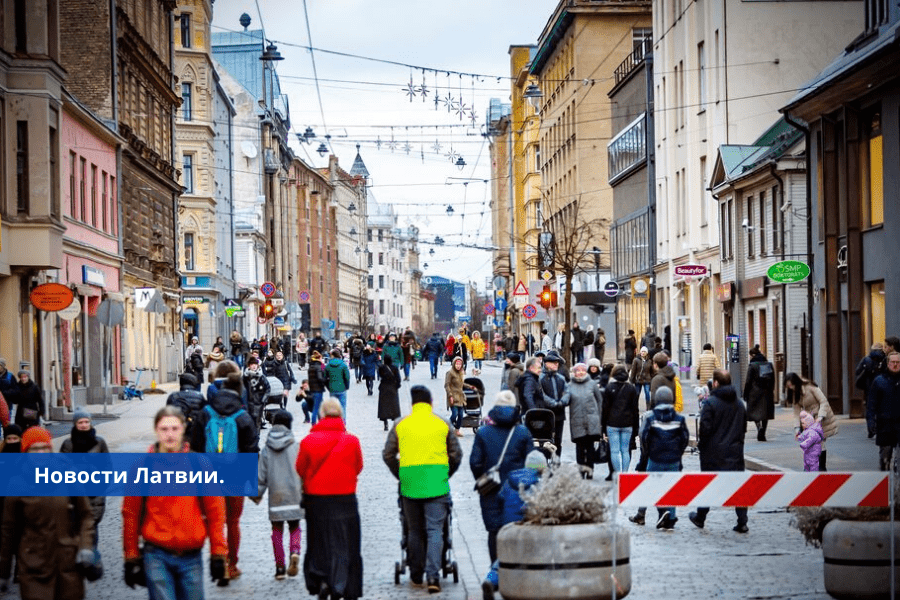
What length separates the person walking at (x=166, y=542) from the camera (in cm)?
884

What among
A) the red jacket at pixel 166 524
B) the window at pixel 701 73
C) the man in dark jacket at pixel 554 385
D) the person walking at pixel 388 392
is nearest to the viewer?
the red jacket at pixel 166 524

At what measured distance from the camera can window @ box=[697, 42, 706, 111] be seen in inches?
1859

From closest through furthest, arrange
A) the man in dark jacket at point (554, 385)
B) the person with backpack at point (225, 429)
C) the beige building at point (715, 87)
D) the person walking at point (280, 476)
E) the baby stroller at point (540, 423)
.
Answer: the person walking at point (280, 476) < the person with backpack at point (225, 429) < the baby stroller at point (540, 423) < the man in dark jacket at point (554, 385) < the beige building at point (715, 87)

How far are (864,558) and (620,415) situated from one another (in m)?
8.19

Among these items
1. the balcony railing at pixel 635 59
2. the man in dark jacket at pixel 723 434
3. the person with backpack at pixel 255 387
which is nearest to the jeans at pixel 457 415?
the person with backpack at pixel 255 387

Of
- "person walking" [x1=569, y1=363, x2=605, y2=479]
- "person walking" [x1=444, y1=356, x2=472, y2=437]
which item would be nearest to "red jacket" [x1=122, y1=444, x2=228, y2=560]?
"person walking" [x1=569, y1=363, x2=605, y2=479]

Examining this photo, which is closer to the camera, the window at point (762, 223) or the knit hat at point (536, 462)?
the knit hat at point (536, 462)

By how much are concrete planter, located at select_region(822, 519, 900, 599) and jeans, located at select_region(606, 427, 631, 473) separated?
8.19m

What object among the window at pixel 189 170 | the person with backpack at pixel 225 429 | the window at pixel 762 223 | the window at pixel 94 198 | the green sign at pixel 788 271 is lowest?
the person with backpack at pixel 225 429

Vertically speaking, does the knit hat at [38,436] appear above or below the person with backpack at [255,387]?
above

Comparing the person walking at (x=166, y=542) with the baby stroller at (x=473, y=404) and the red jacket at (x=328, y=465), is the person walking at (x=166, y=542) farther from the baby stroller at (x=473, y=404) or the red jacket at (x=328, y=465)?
the baby stroller at (x=473, y=404)

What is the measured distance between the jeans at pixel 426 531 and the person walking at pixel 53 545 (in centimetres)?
349

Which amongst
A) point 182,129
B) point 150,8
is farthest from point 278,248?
point 150,8

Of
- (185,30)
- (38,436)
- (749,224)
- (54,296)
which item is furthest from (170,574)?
(185,30)
